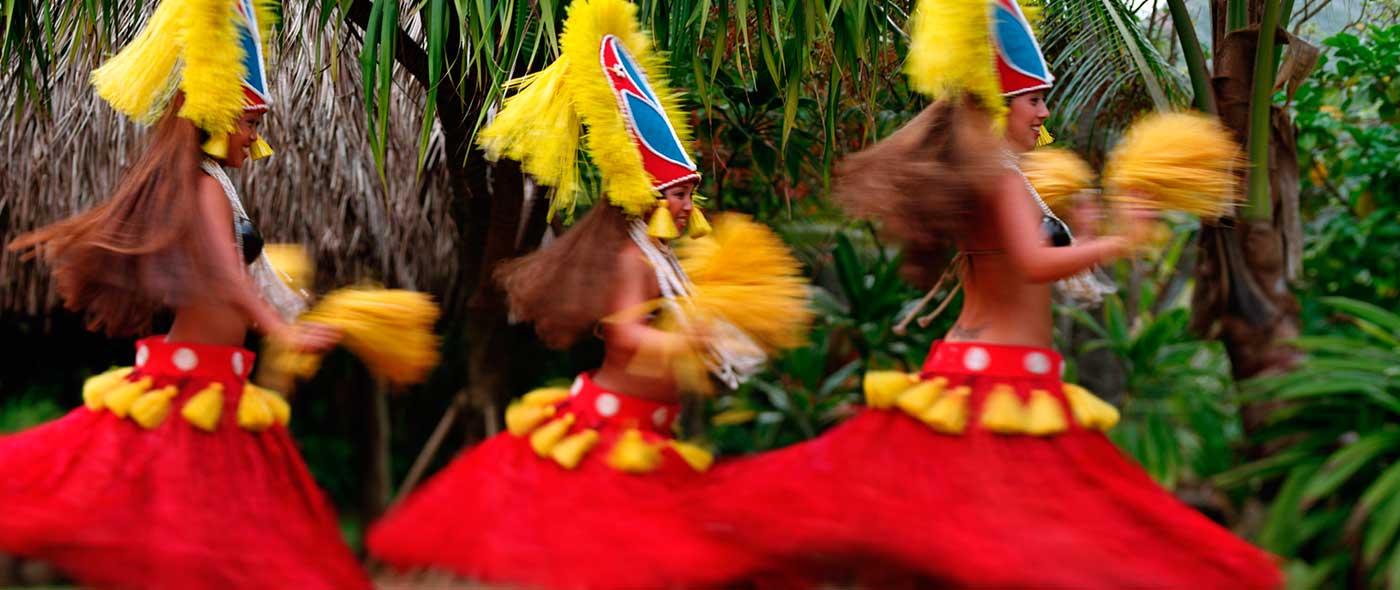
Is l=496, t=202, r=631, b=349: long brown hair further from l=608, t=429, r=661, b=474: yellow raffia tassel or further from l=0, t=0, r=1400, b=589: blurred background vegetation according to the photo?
l=0, t=0, r=1400, b=589: blurred background vegetation

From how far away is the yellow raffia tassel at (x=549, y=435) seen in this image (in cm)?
234

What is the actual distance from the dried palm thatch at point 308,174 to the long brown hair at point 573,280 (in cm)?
183

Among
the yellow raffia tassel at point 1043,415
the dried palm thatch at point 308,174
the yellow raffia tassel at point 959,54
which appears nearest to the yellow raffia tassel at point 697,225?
the yellow raffia tassel at point 959,54

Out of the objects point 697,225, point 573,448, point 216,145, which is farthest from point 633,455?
point 216,145

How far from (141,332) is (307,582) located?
786 millimetres

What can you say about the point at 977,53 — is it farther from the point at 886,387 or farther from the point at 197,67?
the point at 197,67

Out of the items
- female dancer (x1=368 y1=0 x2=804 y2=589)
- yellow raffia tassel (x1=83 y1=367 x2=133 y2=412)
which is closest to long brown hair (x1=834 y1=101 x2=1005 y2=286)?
female dancer (x1=368 y1=0 x2=804 y2=589)

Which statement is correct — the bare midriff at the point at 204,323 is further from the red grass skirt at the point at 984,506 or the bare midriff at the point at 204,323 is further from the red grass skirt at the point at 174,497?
the red grass skirt at the point at 984,506

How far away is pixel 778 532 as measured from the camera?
2.01 m

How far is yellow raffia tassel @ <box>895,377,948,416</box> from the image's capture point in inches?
83.9

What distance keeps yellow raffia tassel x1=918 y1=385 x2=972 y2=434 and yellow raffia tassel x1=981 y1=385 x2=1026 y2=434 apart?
0.12ft

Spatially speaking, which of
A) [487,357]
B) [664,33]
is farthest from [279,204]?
[664,33]

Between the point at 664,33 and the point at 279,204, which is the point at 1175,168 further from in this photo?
the point at 279,204

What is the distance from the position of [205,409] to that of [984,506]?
1485 millimetres
